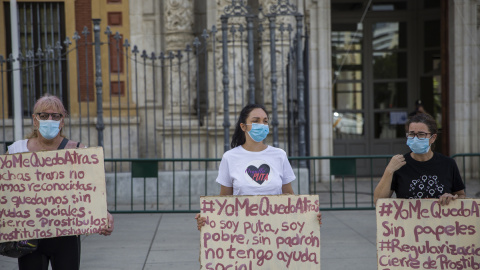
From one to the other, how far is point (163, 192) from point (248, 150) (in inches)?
271

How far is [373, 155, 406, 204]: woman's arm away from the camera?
14.9 feet

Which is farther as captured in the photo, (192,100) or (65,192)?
(192,100)

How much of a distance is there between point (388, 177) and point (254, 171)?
90cm

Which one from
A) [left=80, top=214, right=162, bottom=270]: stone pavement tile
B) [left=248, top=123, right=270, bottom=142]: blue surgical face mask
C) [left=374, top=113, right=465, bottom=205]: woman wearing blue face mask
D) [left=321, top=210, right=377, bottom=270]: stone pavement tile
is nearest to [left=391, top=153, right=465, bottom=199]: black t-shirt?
[left=374, top=113, right=465, bottom=205]: woman wearing blue face mask

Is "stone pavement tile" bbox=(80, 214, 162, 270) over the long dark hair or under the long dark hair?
under

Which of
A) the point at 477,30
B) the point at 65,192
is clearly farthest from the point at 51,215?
the point at 477,30

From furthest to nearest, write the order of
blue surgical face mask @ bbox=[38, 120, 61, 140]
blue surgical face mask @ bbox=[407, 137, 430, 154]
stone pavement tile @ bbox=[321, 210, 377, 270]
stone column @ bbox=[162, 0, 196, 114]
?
stone column @ bbox=[162, 0, 196, 114], stone pavement tile @ bbox=[321, 210, 377, 270], blue surgical face mask @ bbox=[407, 137, 430, 154], blue surgical face mask @ bbox=[38, 120, 61, 140]

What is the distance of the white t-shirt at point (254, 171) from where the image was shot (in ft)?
15.3

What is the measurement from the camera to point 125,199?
37.1ft

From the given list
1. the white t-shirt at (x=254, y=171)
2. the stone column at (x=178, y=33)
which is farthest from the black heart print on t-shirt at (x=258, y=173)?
the stone column at (x=178, y=33)

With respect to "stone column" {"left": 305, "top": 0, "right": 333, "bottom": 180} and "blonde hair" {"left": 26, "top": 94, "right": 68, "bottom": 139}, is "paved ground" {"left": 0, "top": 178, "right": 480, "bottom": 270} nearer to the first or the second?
"blonde hair" {"left": 26, "top": 94, "right": 68, "bottom": 139}

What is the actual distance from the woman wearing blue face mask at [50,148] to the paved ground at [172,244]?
269 cm

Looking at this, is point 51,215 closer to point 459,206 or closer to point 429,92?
point 459,206

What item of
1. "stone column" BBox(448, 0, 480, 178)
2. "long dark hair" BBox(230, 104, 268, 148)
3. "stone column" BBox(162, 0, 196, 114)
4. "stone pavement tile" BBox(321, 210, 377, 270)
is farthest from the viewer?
"stone column" BBox(448, 0, 480, 178)
